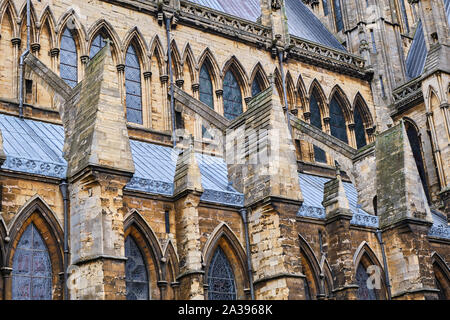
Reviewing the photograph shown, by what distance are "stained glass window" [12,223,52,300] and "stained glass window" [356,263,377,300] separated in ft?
30.6

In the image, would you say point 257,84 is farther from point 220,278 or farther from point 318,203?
point 220,278

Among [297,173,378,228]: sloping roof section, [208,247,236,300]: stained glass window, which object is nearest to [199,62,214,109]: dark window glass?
[297,173,378,228]: sloping roof section

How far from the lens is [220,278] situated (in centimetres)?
1828

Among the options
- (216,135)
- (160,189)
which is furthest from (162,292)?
(216,135)

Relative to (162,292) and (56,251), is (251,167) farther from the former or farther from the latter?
(56,251)

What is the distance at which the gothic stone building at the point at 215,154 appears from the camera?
15562mm

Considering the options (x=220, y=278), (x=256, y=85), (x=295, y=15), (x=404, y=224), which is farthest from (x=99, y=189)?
(x=295, y=15)

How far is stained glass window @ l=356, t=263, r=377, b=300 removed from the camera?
20875 millimetres

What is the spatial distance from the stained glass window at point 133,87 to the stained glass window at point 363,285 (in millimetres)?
8397

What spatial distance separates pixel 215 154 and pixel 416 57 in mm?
13061

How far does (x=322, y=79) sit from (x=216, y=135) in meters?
8.50

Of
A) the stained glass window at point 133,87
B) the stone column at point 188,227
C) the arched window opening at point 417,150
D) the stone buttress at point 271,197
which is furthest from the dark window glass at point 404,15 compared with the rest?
the stone column at point 188,227

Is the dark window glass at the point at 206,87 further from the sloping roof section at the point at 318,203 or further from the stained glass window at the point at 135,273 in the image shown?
the stained glass window at the point at 135,273

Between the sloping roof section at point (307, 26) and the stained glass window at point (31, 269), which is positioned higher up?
the sloping roof section at point (307, 26)
